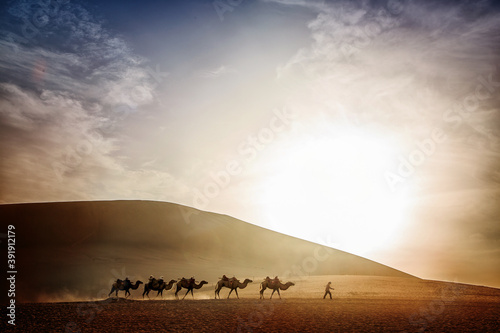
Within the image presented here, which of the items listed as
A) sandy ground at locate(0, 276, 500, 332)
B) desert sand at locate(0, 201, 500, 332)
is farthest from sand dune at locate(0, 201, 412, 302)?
sandy ground at locate(0, 276, 500, 332)

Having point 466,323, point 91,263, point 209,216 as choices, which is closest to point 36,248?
point 91,263

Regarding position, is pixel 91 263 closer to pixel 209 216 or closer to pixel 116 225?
pixel 116 225

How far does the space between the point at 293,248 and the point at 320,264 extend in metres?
7.79

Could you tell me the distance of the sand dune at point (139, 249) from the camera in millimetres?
43969

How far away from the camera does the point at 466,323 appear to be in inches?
670

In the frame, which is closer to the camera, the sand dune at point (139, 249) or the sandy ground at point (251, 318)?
the sandy ground at point (251, 318)

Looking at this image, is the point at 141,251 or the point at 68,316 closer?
the point at 68,316

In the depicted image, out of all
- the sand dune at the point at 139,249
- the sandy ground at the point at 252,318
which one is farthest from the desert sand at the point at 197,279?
the sand dune at the point at 139,249

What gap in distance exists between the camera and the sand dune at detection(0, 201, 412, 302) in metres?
44.0

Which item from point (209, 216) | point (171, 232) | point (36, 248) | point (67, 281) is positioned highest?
point (209, 216)

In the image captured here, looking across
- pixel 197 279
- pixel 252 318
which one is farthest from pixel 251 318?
pixel 197 279

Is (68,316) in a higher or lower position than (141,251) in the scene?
lower

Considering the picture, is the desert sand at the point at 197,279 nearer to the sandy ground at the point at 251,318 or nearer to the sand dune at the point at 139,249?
the sandy ground at the point at 251,318

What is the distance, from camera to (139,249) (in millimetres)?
62312
